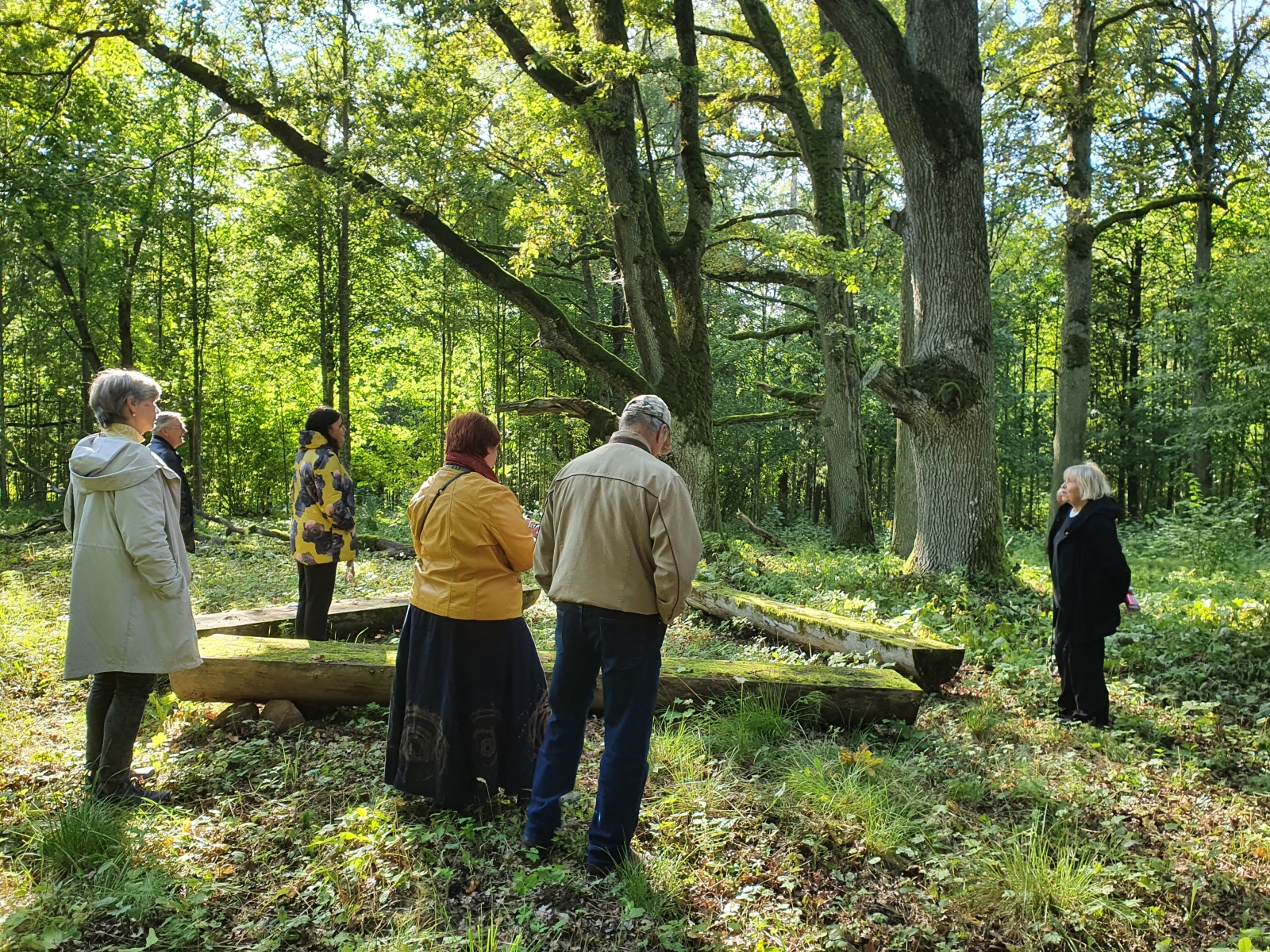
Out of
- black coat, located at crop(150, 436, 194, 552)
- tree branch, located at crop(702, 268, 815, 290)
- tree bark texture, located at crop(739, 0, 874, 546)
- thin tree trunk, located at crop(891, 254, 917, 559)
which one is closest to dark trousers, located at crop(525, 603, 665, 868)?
black coat, located at crop(150, 436, 194, 552)

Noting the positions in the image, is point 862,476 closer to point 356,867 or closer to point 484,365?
point 356,867

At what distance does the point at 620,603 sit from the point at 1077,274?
1349 centimetres

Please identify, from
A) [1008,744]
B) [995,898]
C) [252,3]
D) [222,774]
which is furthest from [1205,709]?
[252,3]

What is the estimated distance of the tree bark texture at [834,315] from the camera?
1386cm

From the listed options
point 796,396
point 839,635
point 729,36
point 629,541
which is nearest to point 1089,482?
point 839,635

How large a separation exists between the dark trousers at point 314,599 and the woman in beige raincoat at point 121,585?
81.2 inches

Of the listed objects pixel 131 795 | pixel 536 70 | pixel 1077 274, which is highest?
pixel 536 70

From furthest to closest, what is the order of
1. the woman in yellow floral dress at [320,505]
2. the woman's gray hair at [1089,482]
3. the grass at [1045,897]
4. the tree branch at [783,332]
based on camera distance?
the tree branch at [783,332], the woman in yellow floral dress at [320,505], the woman's gray hair at [1089,482], the grass at [1045,897]

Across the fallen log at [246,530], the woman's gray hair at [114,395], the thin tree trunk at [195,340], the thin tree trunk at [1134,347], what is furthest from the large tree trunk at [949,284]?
the thin tree trunk at [1134,347]

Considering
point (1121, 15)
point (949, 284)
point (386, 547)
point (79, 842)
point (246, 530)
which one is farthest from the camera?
point (246, 530)

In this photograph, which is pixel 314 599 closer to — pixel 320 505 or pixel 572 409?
pixel 320 505

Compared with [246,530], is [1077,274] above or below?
above

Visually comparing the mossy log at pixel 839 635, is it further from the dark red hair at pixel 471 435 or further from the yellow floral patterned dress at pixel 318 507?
the yellow floral patterned dress at pixel 318 507

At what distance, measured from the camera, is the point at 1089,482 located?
17.8 feet
